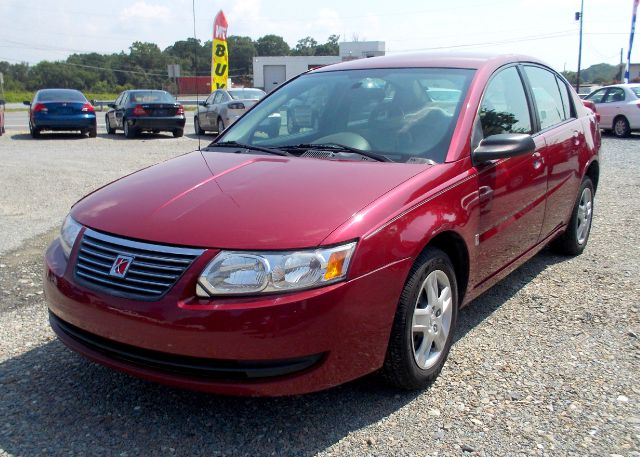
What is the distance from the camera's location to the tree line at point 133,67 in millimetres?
75812

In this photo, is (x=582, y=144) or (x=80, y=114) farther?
(x=80, y=114)

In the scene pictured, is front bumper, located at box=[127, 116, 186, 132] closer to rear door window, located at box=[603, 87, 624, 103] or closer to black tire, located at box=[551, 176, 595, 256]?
rear door window, located at box=[603, 87, 624, 103]

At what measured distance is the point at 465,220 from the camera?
3.24 meters

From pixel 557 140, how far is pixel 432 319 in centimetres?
216

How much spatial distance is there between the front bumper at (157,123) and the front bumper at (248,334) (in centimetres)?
1563

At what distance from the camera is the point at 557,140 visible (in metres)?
4.52

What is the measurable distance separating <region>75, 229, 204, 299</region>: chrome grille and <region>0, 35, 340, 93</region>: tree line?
65175 millimetres

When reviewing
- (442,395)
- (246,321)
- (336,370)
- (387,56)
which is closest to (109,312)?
(246,321)

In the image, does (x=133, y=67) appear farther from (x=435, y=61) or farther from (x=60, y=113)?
(x=435, y=61)

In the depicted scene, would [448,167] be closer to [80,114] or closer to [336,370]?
[336,370]

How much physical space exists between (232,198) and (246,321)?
2.31ft

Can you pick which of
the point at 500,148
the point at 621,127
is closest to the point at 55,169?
the point at 500,148

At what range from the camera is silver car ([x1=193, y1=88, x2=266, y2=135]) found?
16703 millimetres

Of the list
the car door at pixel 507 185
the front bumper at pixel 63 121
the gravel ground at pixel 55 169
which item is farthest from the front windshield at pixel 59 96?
the car door at pixel 507 185
